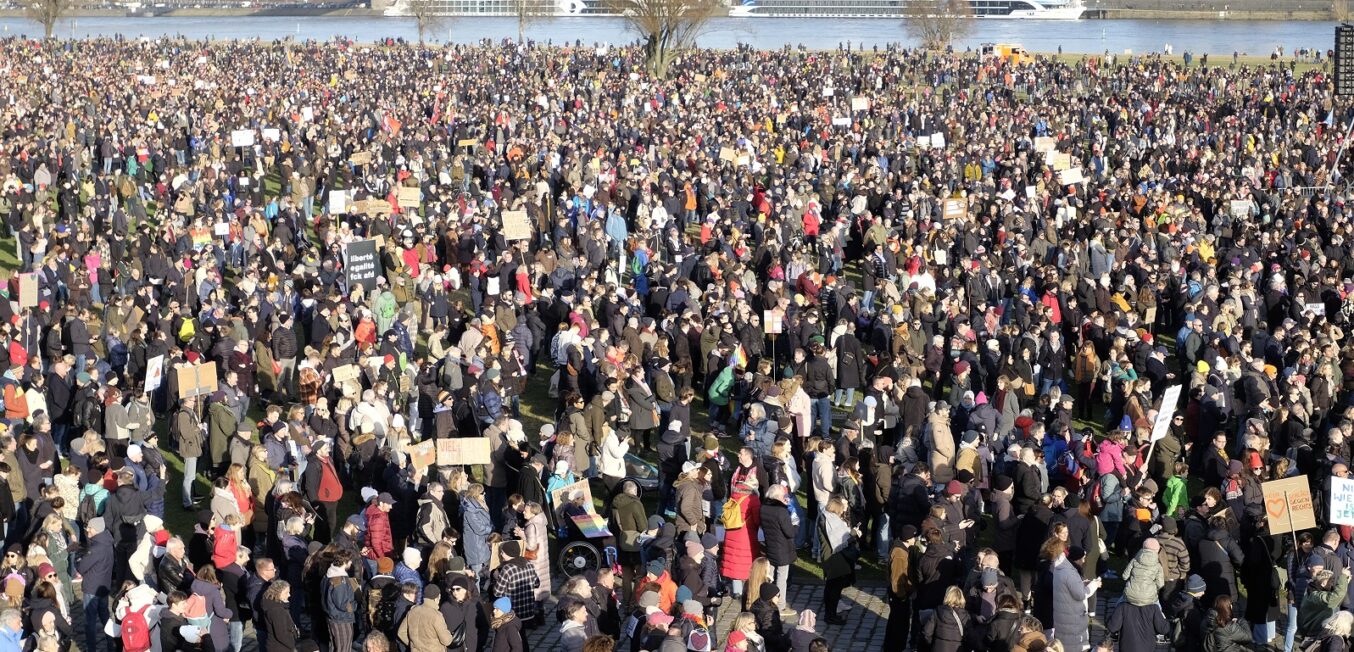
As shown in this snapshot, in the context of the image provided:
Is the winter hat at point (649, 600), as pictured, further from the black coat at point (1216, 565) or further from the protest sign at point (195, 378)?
the protest sign at point (195, 378)

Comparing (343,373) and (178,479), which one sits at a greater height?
(343,373)

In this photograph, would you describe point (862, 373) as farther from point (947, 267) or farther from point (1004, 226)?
point (1004, 226)

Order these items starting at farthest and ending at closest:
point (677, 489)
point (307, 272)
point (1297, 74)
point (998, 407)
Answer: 1. point (1297, 74)
2. point (307, 272)
3. point (998, 407)
4. point (677, 489)

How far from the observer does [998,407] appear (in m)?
15.4

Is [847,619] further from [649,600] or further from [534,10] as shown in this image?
[534,10]

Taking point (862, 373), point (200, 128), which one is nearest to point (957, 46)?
point (200, 128)

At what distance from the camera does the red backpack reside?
10.6 metres

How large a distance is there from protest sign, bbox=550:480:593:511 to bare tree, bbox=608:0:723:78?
5151cm

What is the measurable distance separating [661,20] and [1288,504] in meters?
58.8

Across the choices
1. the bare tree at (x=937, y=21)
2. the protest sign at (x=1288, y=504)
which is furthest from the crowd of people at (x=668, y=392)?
the bare tree at (x=937, y=21)

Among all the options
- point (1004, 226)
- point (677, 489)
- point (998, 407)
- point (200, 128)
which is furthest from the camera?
point (200, 128)

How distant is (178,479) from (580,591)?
7.56m

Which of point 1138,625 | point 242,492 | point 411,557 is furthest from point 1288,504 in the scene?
point 242,492

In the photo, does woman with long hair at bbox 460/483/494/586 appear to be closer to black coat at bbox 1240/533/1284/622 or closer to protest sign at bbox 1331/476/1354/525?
black coat at bbox 1240/533/1284/622
